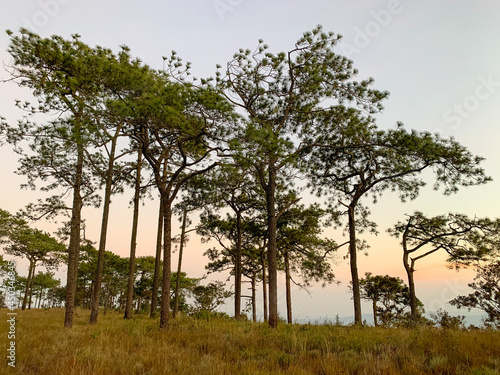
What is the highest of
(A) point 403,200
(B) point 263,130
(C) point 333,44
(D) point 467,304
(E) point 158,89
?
(C) point 333,44

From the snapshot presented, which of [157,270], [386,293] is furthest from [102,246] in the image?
[386,293]

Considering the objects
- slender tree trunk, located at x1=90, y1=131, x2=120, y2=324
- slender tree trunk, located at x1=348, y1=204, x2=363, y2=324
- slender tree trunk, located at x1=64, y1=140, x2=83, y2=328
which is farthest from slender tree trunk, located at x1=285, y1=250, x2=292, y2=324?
slender tree trunk, located at x1=64, y1=140, x2=83, y2=328

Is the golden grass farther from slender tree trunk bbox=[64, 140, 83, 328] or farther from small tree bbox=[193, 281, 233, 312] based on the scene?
small tree bbox=[193, 281, 233, 312]

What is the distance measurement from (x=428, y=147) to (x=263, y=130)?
24.7ft

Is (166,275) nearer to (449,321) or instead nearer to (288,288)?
(449,321)

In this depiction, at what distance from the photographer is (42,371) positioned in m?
5.31

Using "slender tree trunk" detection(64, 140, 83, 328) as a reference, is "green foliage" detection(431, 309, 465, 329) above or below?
below

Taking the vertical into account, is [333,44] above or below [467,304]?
above

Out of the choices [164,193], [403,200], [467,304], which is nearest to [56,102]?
[164,193]

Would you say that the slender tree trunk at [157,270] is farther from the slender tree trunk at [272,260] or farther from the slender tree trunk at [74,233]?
the slender tree trunk at [272,260]

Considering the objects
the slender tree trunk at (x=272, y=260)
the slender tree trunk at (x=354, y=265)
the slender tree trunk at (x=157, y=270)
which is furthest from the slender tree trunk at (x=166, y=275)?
the slender tree trunk at (x=354, y=265)

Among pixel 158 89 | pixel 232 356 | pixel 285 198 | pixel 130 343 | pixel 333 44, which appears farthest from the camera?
pixel 285 198

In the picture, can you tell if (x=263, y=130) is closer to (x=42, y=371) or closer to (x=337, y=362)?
(x=337, y=362)

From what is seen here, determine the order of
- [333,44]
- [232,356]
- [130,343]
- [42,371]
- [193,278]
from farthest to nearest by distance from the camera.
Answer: [193,278], [333,44], [130,343], [232,356], [42,371]
